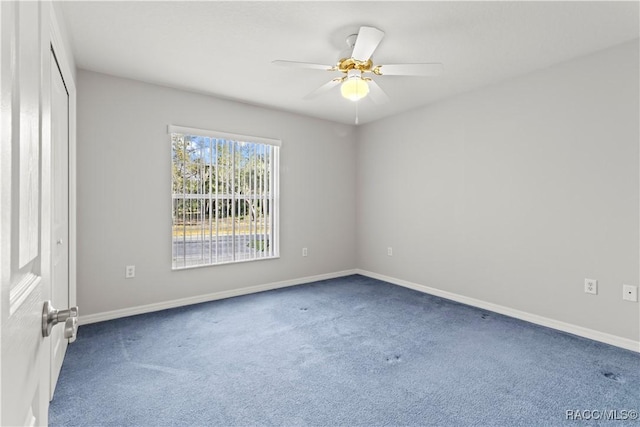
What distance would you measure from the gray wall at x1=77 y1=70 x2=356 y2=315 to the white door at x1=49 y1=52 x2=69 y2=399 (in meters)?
0.59

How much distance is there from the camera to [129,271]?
3342 mm

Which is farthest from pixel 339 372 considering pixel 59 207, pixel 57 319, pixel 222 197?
pixel 222 197

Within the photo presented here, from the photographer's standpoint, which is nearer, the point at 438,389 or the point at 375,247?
the point at 438,389

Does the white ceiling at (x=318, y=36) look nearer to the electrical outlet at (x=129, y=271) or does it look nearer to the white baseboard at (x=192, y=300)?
the electrical outlet at (x=129, y=271)

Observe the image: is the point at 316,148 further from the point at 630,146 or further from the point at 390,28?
the point at 630,146

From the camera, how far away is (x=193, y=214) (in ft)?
12.4

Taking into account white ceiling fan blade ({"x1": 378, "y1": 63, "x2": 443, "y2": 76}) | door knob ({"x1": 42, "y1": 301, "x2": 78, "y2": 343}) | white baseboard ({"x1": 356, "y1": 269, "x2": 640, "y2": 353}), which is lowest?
white baseboard ({"x1": 356, "y1": 269, "x2": 640, "y2": 353})

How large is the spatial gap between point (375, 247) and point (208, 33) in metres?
3.52

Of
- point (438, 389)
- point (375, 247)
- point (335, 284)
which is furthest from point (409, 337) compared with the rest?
point (375, 247)

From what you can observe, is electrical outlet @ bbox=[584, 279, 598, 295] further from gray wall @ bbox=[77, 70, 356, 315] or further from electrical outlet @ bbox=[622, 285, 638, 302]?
gray wall @ bbox=[77, 70, 356, 315]

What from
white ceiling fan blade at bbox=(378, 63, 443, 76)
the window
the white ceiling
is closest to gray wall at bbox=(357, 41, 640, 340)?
the white ceiling

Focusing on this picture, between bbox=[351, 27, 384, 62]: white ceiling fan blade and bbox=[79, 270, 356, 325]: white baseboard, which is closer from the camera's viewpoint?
bbox=[351, 27, 384, 62]: white ceiling fan blade

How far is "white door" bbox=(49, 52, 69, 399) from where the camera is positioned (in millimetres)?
1991

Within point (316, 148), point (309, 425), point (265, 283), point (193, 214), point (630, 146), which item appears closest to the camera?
point (309, 425)
